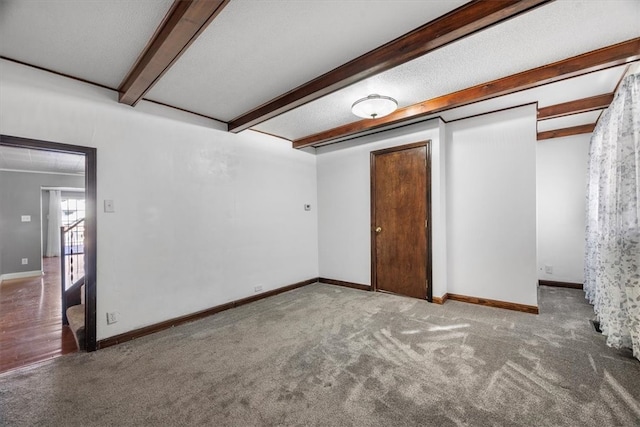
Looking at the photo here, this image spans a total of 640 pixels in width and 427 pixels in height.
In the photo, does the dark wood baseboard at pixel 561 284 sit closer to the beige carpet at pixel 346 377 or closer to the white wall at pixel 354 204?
the beige carpet at pixel 346 377

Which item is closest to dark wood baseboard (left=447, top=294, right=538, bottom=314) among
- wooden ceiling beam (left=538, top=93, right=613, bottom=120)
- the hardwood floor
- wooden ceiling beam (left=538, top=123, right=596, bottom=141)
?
wooden ceiling beam (left=538, top=93, right=613, bottom=120)

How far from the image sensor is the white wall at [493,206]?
127 inches

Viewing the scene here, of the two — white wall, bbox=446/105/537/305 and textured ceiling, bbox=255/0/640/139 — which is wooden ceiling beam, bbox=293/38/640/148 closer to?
textured ceiling, bbox=255/0/640/139

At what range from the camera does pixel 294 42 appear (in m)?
1.96

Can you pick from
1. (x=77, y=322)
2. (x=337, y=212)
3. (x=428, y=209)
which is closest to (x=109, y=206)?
(x=77, y=322)

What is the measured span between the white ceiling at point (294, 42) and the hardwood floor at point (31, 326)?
253 centimetres

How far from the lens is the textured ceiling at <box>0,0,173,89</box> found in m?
1.62

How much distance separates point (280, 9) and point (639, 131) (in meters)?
2.80

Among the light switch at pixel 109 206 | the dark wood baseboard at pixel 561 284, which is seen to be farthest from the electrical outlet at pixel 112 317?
the dark wood baseboard at pixel 561 284

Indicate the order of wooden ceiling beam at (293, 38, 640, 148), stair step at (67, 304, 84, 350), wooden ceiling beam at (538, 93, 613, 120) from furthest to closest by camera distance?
wooden ceiling beam at (538, 93, 613, 120), stair step at (67, 304, 84, 350), wooden ceiling beam at (293, 38, 640, 148)

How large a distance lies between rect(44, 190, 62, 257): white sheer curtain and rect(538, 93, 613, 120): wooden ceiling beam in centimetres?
1080

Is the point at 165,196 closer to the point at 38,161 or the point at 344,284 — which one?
the point at 344,284

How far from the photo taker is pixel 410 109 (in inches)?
127

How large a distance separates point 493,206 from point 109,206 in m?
4.34
